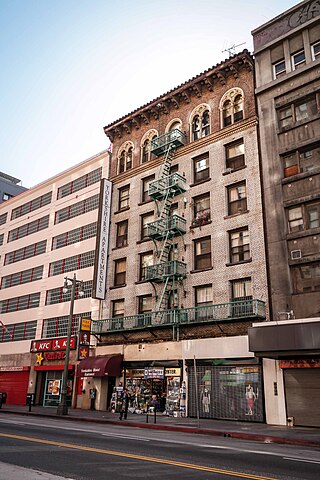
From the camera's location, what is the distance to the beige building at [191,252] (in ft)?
83.1

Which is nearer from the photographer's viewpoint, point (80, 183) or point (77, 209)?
point (77, 209)

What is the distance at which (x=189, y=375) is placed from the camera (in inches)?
1041

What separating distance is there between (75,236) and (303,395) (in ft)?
78.9

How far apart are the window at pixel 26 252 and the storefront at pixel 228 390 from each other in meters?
22.6

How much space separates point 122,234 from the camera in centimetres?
3531

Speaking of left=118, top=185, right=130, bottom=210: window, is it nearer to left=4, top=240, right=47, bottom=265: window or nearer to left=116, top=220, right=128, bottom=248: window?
left=116, top=220, right=128, bottom=248: window

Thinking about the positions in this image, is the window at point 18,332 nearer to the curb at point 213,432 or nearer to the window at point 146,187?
the curb at point 213,432

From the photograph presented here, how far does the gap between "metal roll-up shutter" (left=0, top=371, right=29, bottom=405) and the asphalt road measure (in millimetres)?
25988

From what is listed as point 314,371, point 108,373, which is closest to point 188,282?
point 108,373

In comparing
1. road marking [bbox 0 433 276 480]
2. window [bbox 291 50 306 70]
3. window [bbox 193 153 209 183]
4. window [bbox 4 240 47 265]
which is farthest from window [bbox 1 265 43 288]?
road marking [bbox 0 433 276 480]

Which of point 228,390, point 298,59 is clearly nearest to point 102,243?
point 228,390

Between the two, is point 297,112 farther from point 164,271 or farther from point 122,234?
point 122,234

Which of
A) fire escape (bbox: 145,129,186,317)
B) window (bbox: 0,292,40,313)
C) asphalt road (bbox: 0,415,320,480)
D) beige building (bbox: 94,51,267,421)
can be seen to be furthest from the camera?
window (bbox: 0,292,40,313)

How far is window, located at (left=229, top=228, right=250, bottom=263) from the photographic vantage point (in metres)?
26.9
